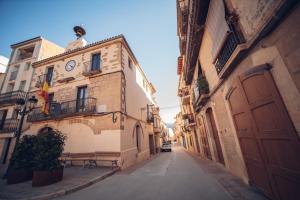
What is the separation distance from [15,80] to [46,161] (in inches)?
616

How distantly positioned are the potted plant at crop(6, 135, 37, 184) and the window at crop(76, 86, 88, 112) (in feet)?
13.6

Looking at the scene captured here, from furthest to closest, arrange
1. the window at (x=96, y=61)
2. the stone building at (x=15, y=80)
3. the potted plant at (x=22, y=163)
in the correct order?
the stone building at (x=15, y=80) → the window at (x=96, y=61) → the potted plant at (x=22, y=163)

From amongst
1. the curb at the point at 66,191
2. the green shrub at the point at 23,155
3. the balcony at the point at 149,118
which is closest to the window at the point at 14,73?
the green shrub at the point at 23,155

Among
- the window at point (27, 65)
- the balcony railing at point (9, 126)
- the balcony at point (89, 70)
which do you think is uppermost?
the window at point (27, 65)

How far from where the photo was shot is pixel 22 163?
6172 mm

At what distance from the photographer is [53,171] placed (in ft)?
18.4

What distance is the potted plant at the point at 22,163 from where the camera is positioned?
18.9 ft

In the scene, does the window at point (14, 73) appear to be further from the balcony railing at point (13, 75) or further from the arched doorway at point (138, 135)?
the arched doorway at point (138, 135)

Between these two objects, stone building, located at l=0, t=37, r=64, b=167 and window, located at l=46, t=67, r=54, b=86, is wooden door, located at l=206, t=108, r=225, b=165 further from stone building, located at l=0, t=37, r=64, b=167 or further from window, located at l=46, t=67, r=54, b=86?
stone building, located at l=0, t=37, r=64, b=167

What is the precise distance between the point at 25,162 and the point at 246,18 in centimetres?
1059

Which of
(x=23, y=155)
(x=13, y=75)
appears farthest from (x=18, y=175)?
(x=13, y=75)

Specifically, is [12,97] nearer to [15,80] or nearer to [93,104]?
[15,80]

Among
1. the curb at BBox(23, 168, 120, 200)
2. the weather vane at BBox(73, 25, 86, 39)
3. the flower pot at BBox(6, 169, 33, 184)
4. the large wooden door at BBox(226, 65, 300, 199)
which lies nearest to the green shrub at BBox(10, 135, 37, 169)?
the flower pot at BBox(6, 169, 33, 184)

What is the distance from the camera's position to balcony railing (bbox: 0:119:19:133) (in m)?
12.8
